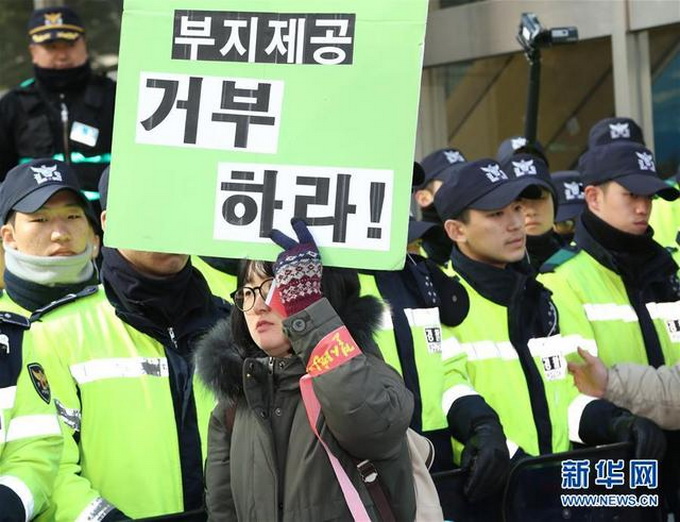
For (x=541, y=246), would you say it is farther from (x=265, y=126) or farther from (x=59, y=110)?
(x=265, y=126)

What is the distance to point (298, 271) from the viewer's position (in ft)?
10.2

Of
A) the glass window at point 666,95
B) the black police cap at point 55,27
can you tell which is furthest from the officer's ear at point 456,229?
the glass window at point 666,95

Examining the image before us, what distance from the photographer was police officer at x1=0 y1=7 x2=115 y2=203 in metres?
7.52

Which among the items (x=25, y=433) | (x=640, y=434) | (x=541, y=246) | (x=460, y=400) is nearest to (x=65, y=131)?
(x=541, y=246)

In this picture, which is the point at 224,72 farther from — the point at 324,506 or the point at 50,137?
the point at 50,137

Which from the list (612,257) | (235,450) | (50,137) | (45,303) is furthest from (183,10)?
(50,137)

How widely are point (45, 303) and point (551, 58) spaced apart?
6.51 m

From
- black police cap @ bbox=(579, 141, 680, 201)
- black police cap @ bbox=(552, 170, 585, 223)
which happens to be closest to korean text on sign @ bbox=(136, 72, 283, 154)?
black police cap @ bbox=(579, 141, 680, 201)

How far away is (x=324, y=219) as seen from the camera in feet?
10.5

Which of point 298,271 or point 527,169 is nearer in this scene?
point 298,271

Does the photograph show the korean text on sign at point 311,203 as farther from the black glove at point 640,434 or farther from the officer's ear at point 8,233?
the black glove at point 640,434

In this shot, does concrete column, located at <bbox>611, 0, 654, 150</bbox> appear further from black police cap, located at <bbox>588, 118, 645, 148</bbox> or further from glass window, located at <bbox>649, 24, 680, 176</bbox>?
black police cap, located at <bbox>588, 118, 645, 148</bbox>

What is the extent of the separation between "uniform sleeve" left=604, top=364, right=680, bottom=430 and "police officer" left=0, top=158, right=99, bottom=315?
6.85 ft

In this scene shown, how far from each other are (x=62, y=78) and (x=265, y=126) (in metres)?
4.54
